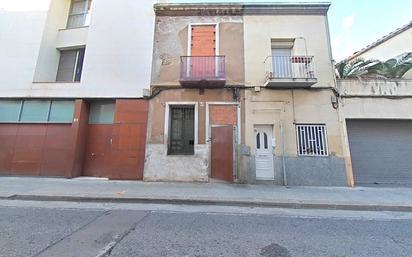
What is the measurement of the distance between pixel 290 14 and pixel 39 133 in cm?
1332

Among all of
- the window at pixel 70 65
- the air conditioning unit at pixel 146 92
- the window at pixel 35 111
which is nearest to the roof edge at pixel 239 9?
the air conditioning unit at pixel 146 92

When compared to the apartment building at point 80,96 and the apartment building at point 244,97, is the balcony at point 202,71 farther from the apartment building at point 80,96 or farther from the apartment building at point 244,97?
the apartment building at point 80,96

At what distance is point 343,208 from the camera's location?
556 centimetres

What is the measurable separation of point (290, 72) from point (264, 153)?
153 inches

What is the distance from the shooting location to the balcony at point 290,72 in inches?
344

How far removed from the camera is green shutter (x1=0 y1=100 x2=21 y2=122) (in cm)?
966

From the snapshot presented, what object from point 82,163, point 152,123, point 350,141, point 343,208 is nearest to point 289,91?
point 350,141

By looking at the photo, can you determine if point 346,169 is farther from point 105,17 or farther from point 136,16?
point 105,17

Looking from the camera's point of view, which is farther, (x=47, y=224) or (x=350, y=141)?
(x=350, y=141)

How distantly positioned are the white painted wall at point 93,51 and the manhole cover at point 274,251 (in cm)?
824

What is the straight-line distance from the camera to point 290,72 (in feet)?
30.1

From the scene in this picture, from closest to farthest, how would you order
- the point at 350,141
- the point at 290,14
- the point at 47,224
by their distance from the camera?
1. the point at 47,224
2. the point at 350,141
3. the point at 290,14

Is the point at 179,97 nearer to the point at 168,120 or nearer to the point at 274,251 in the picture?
the point at 168,120

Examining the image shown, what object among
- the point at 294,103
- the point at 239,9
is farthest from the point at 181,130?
the point at 239,9
